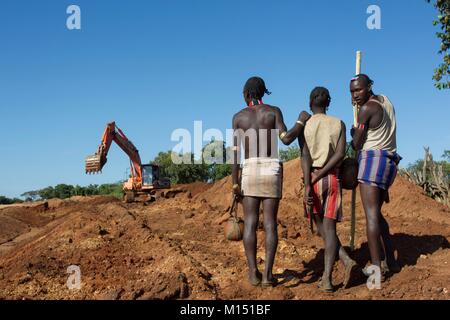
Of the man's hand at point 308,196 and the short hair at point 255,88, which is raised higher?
the short hair at point 255,88

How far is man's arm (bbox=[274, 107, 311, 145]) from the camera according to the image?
4246 millimetres

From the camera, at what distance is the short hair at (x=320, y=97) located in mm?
4395

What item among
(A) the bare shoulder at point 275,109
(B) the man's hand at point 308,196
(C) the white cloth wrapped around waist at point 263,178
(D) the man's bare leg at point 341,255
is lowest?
(D) the man's bare leg at point 341,255

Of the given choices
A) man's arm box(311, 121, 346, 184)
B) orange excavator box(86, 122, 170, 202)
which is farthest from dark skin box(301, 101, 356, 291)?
A: orange excavator box(86, 122, 170, 202)

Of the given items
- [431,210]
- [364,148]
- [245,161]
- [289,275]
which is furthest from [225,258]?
[431,210]

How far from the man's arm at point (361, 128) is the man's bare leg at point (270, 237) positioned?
38.8 inches

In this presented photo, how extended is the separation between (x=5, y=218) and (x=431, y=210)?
1622cm

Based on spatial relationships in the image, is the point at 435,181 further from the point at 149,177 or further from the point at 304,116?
the point at 149,177

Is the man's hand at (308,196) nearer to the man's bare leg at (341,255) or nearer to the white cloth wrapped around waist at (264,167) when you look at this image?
the man's bare leg at (341,255)

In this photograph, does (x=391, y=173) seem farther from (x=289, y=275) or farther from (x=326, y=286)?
(x=289, y=275)

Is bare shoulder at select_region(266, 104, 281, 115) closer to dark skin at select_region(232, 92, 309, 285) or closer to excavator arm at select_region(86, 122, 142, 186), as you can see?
dark skin at select_region(232, 92, 309, 285)

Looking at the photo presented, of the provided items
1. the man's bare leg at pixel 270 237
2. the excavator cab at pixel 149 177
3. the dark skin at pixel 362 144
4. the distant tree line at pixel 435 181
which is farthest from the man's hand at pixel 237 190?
the excavator cab at pixel 149 177

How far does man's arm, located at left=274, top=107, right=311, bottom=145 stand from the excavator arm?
15374mm

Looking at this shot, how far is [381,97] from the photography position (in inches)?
176
